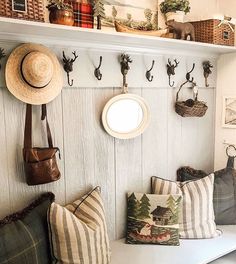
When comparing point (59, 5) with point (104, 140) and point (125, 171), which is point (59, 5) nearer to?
point (104, 140)

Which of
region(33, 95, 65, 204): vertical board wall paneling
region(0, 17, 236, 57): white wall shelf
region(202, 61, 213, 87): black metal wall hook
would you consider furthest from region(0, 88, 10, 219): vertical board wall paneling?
region(202, 61, 213, 87): black metal wall hook

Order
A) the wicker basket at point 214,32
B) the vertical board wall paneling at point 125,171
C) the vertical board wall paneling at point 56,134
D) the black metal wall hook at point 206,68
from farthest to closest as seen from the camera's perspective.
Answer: the black metal wall hook at point 206,68 → the wicker basket at point 214,32 → the vertical board wall paneling at point 125,171 → the vertical board wall paneling at point 56,134

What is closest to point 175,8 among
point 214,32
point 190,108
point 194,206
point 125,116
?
point 214,32

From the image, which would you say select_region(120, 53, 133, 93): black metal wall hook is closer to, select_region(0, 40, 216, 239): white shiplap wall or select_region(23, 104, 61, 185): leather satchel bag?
select_region(0, 40, 216, 239): white shiplap wall

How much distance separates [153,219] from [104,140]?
56cm

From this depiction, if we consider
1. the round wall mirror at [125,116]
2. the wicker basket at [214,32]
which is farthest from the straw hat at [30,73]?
the wicker basket at [214,32]

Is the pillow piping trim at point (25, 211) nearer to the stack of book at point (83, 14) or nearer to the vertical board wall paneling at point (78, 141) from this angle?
the vertical board wall paneling at point (78, 141)

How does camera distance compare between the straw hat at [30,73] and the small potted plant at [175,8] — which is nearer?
the straw hat at [30,73]

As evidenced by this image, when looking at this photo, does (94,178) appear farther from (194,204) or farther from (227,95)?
(227,95)

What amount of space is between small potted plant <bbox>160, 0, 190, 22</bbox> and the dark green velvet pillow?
1.32 meters

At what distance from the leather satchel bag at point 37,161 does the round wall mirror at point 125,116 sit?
416 millimetres

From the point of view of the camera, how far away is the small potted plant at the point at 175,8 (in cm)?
193

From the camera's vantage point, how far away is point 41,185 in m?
1.60

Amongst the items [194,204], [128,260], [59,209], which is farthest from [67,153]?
[194,204]
